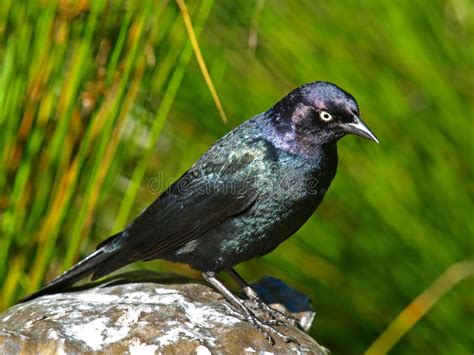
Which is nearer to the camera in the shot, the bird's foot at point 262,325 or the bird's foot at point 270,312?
the bird's foot at point 262,325

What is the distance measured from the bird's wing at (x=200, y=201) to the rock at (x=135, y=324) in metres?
0.15

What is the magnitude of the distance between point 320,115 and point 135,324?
3.01ft

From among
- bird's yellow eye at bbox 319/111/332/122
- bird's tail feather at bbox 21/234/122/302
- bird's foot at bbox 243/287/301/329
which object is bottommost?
bird's tail feather at bbox 21/234/122/302

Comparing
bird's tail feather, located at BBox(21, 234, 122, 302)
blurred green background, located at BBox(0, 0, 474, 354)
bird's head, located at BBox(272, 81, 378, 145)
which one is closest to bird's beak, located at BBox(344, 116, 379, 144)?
bird's head, located at BBox(272, 81, 378, 145)

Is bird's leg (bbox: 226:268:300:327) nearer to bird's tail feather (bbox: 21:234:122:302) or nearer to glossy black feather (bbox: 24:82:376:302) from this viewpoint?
glossy black feather (bbox: 24:82:376:302)

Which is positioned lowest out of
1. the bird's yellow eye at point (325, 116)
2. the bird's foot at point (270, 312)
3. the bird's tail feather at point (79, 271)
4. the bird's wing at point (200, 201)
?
the bird's tail feather at point (79, 271)

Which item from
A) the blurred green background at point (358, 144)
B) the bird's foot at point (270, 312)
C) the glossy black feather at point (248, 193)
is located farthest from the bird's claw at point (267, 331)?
the blurred green background at point (358, 144)

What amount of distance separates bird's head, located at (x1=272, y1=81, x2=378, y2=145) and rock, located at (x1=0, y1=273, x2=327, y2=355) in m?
0.64

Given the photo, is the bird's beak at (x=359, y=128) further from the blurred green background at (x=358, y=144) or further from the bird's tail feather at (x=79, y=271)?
the bird's tail feather at (x=79, y=271)

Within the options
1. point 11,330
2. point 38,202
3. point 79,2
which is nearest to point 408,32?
point 79,2

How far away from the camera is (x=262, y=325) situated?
9.65ft

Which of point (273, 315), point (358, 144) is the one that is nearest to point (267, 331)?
point (273, 315)

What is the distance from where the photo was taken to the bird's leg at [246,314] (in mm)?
2912

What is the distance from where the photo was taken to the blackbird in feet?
9.90
